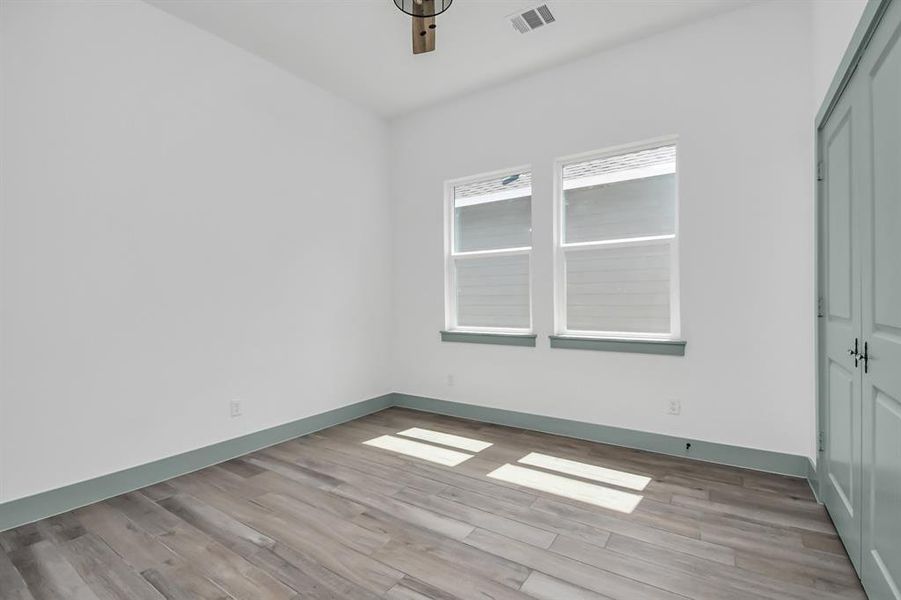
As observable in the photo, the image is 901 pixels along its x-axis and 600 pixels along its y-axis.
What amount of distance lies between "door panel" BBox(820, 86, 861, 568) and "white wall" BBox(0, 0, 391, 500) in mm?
3506

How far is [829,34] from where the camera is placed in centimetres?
222

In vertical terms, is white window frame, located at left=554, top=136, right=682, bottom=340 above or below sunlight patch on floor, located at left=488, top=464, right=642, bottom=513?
above

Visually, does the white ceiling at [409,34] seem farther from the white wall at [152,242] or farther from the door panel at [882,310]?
the door panel at [882,310]

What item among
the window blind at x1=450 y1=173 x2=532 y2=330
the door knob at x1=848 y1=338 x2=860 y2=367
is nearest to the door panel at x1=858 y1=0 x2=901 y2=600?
the door knob at x1=848 y1=338 x2=860 y2=367

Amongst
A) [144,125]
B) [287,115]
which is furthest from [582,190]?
[144,125]

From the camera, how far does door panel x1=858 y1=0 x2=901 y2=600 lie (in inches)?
54.4

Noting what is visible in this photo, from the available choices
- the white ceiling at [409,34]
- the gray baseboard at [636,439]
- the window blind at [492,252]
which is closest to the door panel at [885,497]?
the gray baseboard at [636,439]

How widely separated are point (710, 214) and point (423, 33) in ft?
7.23

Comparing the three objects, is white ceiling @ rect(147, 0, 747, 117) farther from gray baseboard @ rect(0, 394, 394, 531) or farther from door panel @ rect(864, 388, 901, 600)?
gray baseboard @ rect(0, 394, 394, 531)

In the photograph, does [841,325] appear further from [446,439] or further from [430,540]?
[446,439]

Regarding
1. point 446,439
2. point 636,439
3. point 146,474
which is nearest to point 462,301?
point 446,439

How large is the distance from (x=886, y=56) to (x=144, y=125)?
3.64 m

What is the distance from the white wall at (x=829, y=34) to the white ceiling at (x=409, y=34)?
57cm

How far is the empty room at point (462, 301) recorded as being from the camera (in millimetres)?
1867
